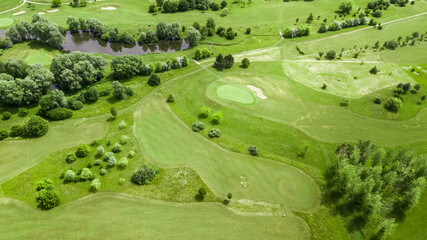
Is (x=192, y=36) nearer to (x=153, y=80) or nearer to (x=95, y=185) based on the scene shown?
(x=153, y=80)

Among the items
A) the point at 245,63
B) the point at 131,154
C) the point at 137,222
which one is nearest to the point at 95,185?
the point at 131,154

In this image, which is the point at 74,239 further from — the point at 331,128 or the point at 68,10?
the point at 68,10

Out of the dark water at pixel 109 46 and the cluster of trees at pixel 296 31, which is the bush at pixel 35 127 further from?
the cluster of trees at pixel 296 31

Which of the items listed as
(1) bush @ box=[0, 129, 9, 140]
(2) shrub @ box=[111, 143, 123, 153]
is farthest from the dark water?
(2) shrub @ box=[111, 143, 123, 153]

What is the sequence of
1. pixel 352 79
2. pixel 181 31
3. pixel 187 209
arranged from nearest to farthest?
pixel 187 209 < pixel 352 79 < pixel 181 31

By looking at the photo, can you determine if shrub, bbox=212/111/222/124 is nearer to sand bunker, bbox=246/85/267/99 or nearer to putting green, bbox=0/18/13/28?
sand bunker, bbox=246/85/267/99

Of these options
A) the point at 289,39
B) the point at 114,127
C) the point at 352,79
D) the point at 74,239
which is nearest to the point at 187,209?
the point at 74,239

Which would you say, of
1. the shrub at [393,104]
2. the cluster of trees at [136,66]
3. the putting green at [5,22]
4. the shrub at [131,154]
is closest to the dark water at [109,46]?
the putting green at [5,22]
